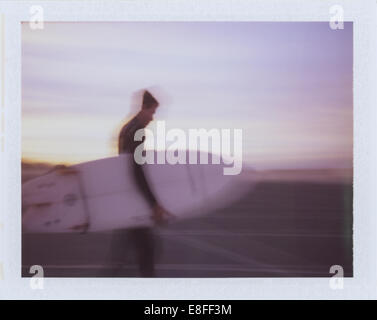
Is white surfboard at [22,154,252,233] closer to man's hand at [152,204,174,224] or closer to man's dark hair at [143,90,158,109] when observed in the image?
man's hand at [152,204,174,224]

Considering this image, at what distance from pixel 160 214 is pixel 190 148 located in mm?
509

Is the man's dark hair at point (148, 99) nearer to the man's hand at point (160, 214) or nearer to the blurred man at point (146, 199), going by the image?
the blurred man at point (146, 199)

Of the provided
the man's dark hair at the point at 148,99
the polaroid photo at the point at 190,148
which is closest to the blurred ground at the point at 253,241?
the polaroid photo at the point at 190,148

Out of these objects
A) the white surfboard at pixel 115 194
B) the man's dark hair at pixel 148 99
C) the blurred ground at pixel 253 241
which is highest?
the man's dark hair at pixel 148 99

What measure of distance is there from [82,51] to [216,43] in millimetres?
929

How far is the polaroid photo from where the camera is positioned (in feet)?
11.9

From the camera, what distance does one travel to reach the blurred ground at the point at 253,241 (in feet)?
12.0

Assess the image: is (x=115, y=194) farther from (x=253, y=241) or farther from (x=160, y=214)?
(x=253, y=241)

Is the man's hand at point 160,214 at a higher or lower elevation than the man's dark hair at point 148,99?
lower

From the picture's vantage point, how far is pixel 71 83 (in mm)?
3639

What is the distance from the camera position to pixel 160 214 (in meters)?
3.69

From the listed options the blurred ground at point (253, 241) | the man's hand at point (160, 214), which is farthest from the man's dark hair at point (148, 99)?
the blurred ground at point (253, 241)
